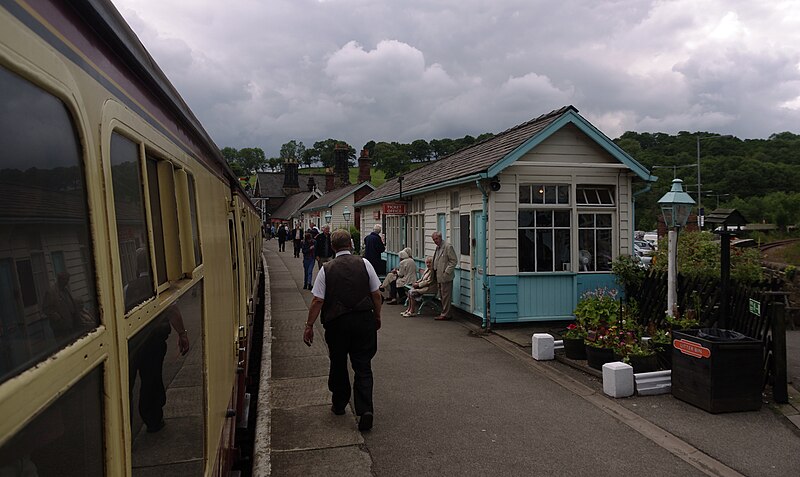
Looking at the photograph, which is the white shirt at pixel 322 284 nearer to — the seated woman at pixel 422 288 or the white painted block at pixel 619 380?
the white painted block at pixel 619 380

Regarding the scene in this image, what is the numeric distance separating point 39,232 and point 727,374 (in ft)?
20.9

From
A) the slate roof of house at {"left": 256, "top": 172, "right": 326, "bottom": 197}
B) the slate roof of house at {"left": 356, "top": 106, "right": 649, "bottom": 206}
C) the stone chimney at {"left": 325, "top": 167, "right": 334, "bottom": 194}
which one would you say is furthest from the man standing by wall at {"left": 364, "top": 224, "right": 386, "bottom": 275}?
the slate roof of house at {"left": 256, "top": 172, "right": 326, "bottom": 197}

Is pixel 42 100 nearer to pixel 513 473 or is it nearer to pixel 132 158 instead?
pixel 132 158

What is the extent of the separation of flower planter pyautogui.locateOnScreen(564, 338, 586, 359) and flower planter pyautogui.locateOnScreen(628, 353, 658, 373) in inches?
35.2

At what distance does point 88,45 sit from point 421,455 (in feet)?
14.5

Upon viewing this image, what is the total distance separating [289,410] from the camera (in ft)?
19.7

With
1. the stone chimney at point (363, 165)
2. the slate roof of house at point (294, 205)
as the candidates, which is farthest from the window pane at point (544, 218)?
the slate roof of house at point (294, 205)

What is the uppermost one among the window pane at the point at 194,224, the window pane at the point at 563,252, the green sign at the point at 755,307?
→ the window pane at the point at 194,224

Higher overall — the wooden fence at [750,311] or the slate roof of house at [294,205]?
the slate roof of house at [294,205]

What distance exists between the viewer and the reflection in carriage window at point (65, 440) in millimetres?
922

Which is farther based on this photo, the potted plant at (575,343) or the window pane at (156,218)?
the potted plant at (575,343)

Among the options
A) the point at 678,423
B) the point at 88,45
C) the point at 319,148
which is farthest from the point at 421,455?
the point at 319,148

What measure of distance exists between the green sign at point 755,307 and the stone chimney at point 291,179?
72327mm

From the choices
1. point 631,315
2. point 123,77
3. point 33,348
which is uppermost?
point 123,77
